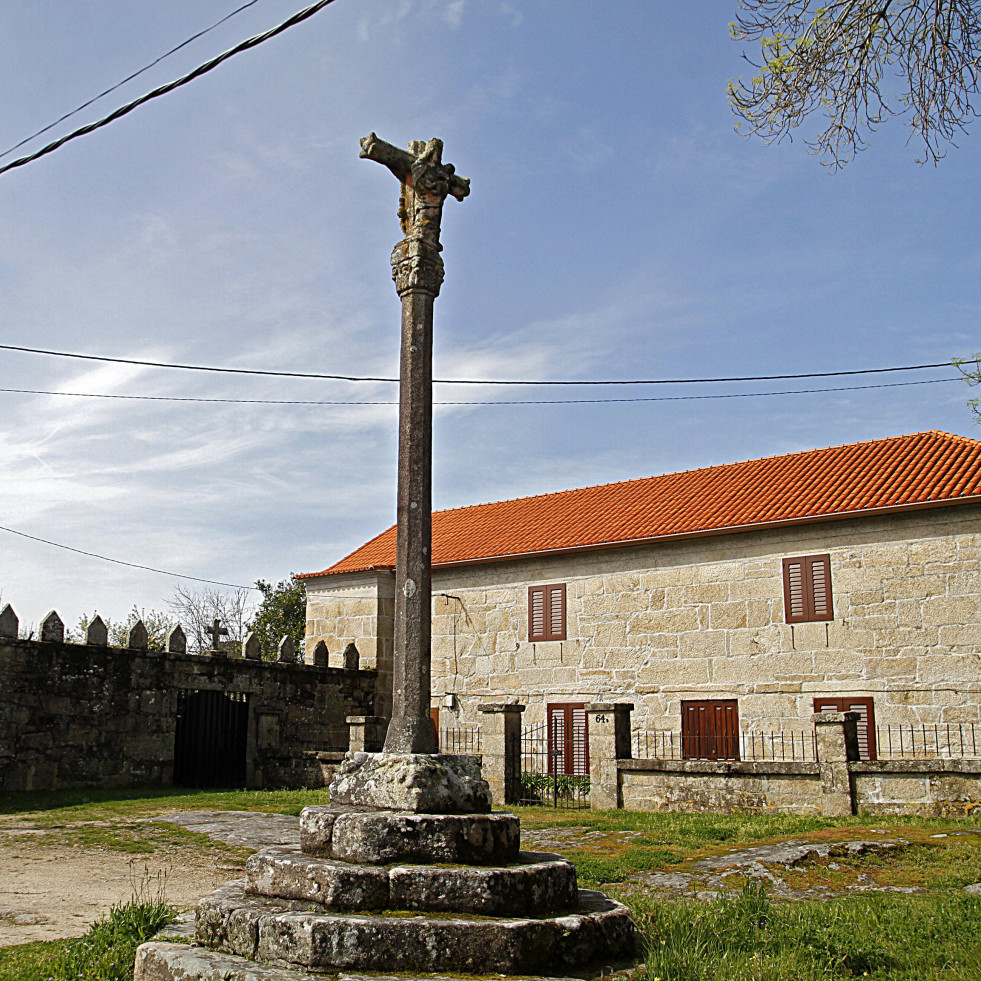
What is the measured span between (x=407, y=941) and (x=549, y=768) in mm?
16404

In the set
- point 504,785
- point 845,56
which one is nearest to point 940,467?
point 504,785

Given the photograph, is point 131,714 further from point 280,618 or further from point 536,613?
point 280,618

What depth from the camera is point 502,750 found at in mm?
15195

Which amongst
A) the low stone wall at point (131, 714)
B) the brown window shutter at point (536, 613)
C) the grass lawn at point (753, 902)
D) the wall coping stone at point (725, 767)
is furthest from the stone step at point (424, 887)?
the brown window shutter at point (536, 613)

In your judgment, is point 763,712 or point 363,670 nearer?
point 763,712

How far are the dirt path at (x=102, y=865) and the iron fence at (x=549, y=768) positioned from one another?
18.7 ft

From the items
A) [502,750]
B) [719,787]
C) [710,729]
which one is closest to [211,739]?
[502,750]

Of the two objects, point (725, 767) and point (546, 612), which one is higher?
point (546, 612)

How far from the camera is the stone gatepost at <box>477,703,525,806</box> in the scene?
1517cm

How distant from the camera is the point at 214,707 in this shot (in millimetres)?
18312

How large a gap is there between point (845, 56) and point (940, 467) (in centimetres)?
1269

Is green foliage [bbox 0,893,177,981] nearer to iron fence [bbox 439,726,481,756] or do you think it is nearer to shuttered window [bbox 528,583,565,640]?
shuttered window [bbox 528,583,565,640]

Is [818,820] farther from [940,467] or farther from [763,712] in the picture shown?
[940,467]

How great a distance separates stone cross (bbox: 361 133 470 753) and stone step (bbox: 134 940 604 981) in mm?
1421
